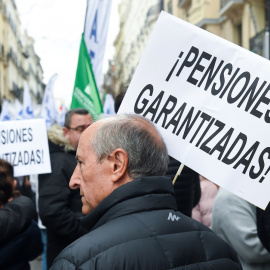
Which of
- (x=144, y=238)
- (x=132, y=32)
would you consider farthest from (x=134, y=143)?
(x=132, y=32)

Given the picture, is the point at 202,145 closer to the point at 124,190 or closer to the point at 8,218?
the point at 124,190

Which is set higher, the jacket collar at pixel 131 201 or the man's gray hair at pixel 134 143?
the man's gray hair at pixel 134 143

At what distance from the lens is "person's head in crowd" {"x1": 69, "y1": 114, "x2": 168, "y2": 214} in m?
1.80

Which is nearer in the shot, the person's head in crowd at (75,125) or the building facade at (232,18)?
the person's head in crowd at (75,125)

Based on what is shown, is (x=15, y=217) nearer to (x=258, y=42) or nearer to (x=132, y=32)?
(x=258, y=42)

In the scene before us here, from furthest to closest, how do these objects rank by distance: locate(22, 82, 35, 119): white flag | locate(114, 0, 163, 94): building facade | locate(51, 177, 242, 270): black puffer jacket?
locate(114, 0, 163, 94): building facade → locate(22, 82, 35, 119): white flag → locate(51, 177, 242, 270): black puffer jacket

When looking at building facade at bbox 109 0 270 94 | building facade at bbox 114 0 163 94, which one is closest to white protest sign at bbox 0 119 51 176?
building facade at bbox 109 0 270 94

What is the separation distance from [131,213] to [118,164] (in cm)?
17

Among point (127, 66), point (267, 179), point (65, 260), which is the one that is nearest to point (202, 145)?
point (267, 179)

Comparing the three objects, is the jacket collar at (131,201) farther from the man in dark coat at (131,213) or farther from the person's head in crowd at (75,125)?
the person's head in crowd at (75,125)

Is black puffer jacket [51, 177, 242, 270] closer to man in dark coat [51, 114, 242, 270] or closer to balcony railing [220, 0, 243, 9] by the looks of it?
man in dark coat [51, 114, 242, 270]

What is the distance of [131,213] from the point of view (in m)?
1.73

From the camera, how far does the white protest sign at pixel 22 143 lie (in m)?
4.49

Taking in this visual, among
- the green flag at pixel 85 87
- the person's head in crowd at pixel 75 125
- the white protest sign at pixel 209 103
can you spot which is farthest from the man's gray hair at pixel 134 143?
Result: the green flag at pixel 85 87
